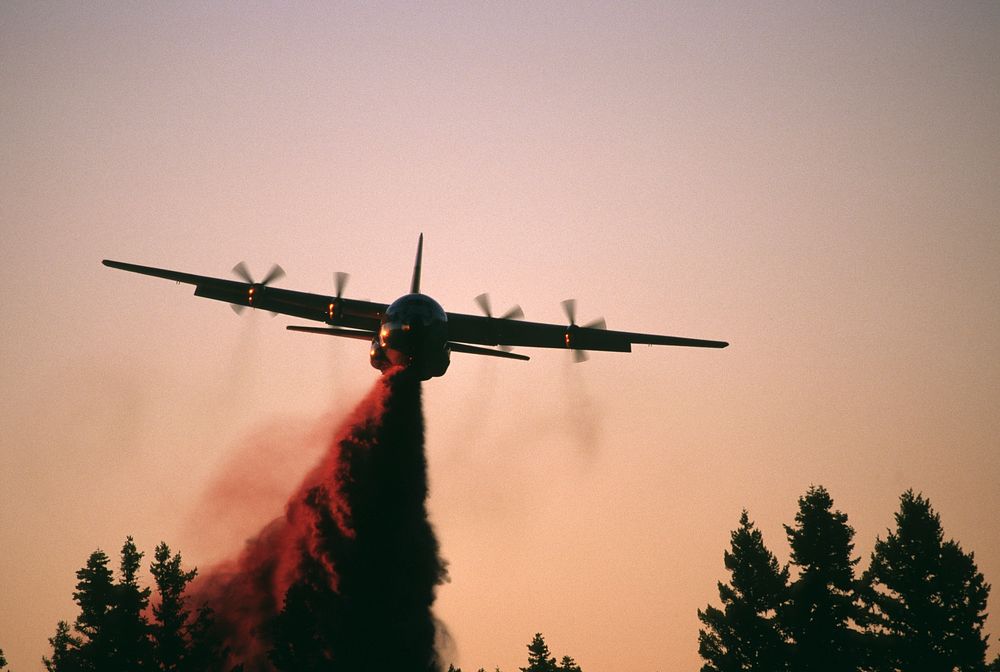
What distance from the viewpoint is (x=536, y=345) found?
40.9 metres

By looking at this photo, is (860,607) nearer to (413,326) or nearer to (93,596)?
(413,326)

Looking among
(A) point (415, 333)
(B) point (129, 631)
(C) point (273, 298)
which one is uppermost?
(C) point (273, 298)

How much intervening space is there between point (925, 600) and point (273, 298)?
30008mm

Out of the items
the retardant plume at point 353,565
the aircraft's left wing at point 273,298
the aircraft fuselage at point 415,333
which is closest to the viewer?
A: the aircraft fuselage at point 415,333

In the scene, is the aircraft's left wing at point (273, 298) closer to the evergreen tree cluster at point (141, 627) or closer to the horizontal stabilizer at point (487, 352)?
the horizontal stabilizer at point (487, 352)

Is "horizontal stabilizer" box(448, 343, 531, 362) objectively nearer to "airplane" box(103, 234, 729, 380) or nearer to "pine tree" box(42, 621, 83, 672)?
"airplane" box(103, 234, 729, 380)

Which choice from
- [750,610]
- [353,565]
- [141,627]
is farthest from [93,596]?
[750,610]

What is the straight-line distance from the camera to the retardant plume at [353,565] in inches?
1371

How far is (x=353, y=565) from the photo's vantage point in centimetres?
3666

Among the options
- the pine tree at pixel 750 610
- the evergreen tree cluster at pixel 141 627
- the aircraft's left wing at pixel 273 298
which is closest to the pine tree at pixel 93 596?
the evergreen tree cluster at pixel 141 627

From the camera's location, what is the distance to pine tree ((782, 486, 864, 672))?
36.9 m

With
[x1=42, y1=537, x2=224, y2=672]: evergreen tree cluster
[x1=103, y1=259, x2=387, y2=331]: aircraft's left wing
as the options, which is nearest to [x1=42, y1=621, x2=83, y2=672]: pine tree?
[x1=42, y1=537, x2=224, y2=672]: evergreen tree cluster

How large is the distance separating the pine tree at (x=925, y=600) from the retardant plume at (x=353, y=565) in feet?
62.7

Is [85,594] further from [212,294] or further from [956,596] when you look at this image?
[956,596]
